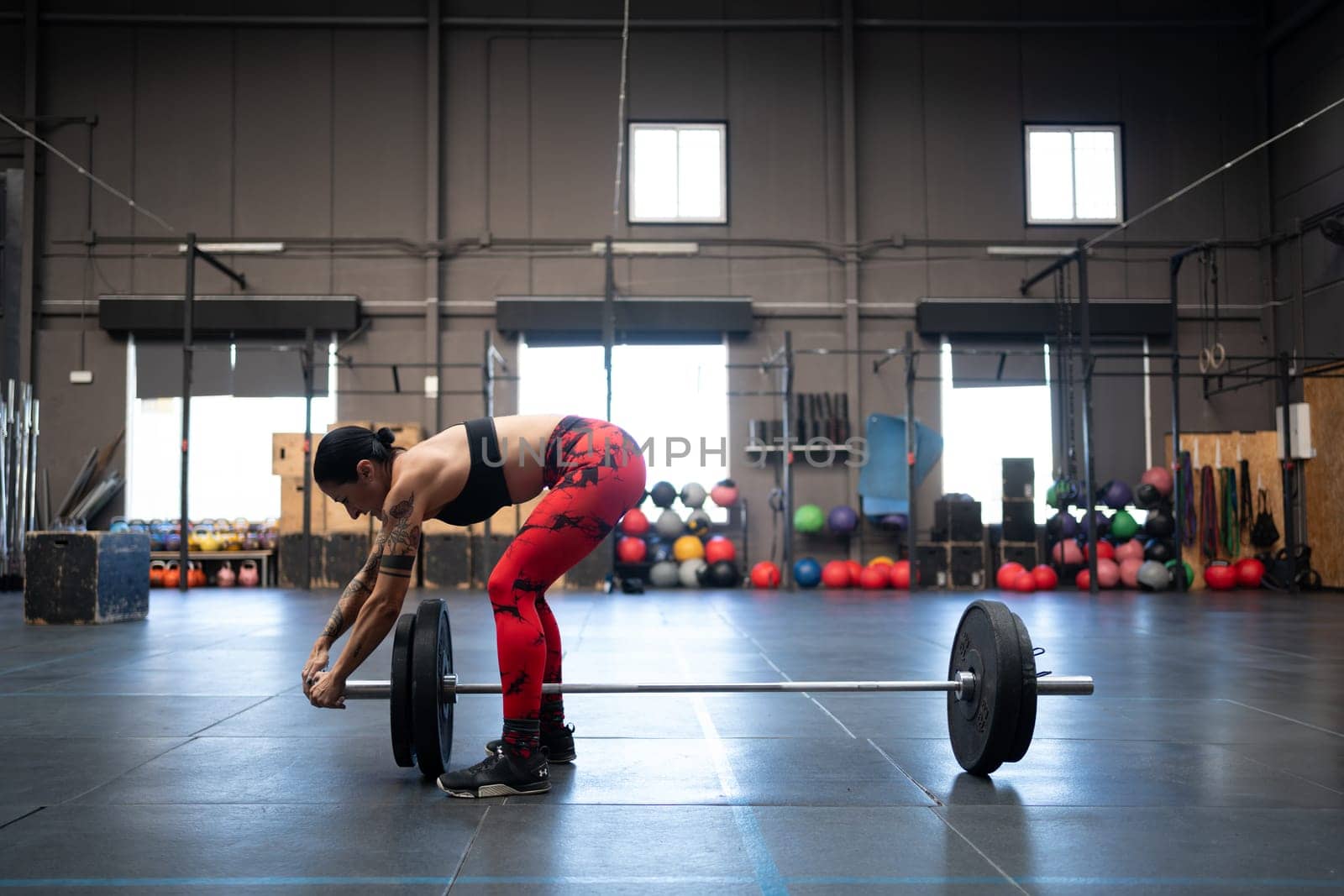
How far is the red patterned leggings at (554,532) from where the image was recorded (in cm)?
229

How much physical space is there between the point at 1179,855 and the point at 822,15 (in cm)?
1077

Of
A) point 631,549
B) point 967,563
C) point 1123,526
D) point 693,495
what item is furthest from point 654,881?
point 1123,526

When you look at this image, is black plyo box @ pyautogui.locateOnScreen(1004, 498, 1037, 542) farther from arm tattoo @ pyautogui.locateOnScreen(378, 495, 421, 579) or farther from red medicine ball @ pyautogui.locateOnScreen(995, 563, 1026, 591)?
arm tattoo @ pyautogui.locateOnScreen(378, 495, 421, 579)

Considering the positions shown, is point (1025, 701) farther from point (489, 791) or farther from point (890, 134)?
point (890, 134)

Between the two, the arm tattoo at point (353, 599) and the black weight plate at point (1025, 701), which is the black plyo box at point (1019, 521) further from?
the arm tattoo at point (353, 599)

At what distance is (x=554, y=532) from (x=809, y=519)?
27.3ft

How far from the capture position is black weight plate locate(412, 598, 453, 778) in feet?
7.47

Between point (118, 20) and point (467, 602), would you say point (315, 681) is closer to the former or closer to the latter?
point (467, 602)

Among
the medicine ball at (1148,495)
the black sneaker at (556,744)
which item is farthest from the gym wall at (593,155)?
the black sneaker at (556,744)

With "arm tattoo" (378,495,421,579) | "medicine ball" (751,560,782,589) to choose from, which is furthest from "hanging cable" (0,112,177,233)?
"arm tattoo" (378,495,421,579)

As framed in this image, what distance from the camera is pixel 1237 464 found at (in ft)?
33.5

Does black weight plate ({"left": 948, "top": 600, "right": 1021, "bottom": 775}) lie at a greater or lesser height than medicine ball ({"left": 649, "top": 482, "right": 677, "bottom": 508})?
lesser

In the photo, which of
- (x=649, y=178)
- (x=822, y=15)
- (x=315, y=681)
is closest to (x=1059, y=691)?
(x=315, y=681)

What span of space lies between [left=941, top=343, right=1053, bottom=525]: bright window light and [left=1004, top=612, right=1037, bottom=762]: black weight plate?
8.85m
